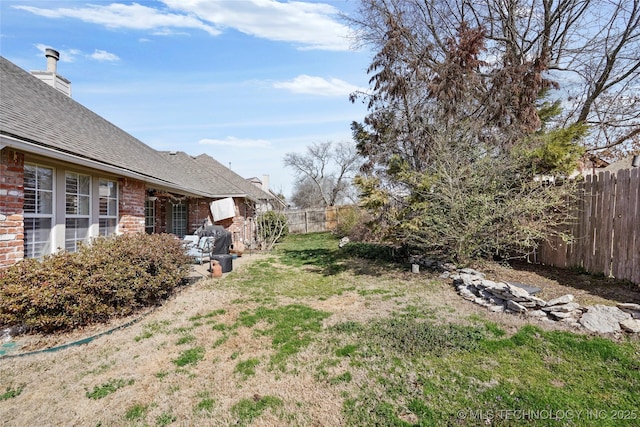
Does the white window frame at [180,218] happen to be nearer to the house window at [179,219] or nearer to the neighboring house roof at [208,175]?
the house window at [179,219]

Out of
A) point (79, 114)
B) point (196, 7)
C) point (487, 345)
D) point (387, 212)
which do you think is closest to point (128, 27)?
point (196, 7)

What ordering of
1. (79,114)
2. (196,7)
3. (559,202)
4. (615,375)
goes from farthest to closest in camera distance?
1. (79,114)
2. (196,7)
3. (559,202)
4. (615,375)

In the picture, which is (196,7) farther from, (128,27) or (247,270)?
(247,270)

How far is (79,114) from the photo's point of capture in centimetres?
902

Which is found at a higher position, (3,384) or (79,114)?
(79,114)

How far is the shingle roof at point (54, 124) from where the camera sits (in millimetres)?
5344

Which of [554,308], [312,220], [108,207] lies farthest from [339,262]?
[312,220]

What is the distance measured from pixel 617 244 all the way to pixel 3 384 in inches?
354

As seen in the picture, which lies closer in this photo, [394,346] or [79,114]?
[394,346]

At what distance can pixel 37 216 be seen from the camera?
5.54 meters

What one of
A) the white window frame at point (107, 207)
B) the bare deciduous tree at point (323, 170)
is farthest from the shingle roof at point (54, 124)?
the bare deciduous tree at point (323, 170)

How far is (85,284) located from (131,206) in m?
4.22

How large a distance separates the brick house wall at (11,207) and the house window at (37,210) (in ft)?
1.11

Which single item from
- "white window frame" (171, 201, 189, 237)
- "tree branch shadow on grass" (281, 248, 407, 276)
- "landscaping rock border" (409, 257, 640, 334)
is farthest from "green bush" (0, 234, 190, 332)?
"white window frame" (171, 201, 189, 237)
